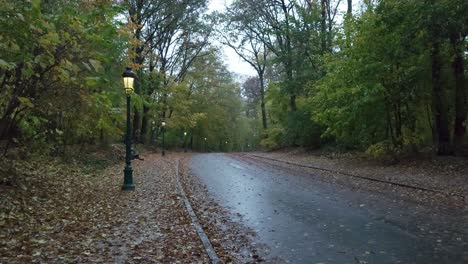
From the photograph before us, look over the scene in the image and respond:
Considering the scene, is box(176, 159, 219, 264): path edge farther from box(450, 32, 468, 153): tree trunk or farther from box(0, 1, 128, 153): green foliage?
box(450, 32, 468, 153): tree trunk

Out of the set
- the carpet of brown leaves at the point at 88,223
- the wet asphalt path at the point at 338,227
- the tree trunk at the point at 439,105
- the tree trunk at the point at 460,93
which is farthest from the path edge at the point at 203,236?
the tree trunk at the point at 460,93

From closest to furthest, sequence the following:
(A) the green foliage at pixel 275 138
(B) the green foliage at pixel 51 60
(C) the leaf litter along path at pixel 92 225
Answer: (C) the leaf litter along path at pixel 92 225 → (B) the green foliage at pixel 51 60 → (A) the green foliage at pixel 275 138

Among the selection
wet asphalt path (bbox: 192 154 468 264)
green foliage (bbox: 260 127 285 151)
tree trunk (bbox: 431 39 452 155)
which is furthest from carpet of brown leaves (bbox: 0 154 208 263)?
green foliage (bbox: 260 127 285 151)

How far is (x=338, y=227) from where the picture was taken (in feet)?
25.6

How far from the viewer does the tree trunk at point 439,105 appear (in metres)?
17.6

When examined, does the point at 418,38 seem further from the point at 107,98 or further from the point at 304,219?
the point at 107,98

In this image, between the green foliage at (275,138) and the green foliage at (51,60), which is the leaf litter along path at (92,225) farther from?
the green foliage at (275,138)

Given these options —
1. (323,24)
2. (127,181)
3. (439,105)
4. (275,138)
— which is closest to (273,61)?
(323,24)

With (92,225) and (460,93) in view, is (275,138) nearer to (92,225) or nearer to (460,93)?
(460,93)

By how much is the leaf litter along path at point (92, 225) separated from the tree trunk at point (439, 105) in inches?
480

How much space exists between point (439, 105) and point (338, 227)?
12859 millimetres

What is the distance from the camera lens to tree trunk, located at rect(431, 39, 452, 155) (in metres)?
17.6

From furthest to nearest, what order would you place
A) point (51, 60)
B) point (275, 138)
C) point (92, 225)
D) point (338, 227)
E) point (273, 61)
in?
1. point (275, 138)
2. point (273, 61)
3. point (92, 225)
4. point (338, 227)
5. point (51, 60)

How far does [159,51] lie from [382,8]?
3016 centimetres
